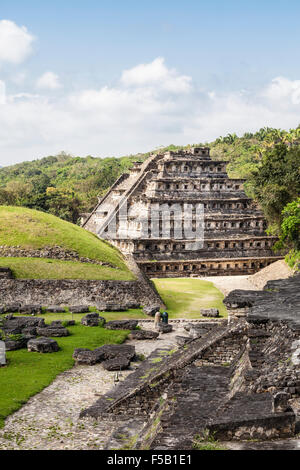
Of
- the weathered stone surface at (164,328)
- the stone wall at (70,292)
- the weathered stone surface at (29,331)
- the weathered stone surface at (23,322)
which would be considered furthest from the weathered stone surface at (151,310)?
the weathered stone surface at (29,331)

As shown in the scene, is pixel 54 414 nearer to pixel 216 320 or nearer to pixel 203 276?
pixel 216 320

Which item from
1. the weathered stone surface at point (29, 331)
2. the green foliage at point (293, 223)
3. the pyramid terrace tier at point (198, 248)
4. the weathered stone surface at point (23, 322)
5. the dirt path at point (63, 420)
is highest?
the green foliage at point (293, 223)

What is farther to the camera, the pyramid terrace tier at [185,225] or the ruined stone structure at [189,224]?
the pyramid terrace tier at [185,225]

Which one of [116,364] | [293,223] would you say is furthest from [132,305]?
[293,223]

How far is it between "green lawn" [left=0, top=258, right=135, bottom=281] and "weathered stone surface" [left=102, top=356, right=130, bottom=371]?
10330 mm

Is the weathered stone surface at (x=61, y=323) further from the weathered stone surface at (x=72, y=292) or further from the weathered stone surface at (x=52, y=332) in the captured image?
the weathered stone surface at (x=72, y=292)

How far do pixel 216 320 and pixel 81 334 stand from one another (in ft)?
20.1

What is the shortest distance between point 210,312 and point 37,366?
10.1 metres

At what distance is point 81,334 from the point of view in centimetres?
1933

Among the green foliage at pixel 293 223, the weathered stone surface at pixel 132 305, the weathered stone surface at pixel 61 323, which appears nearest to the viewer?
the weathered stone surface at pixel 61 323

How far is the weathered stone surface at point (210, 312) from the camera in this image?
2313 cm

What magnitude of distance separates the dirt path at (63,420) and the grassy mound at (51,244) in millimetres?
11121

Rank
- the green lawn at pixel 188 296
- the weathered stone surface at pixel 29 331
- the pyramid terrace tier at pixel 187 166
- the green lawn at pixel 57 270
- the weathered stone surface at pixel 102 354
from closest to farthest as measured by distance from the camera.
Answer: the weathered stone surface at pixel 102 354 → the weathered stone surface at pixel 29 331 → the green lawn at pixel 188 296 → the green lawn at pixel 57 270 → the pyramid terrace tier at pixel 187 166

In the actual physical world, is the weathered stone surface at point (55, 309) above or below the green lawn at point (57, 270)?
below
